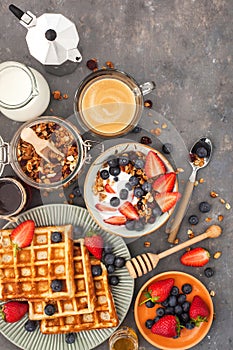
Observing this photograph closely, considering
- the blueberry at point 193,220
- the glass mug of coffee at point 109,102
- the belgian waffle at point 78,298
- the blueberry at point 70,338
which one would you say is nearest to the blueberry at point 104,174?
the glass mug of coffee at point 109,102

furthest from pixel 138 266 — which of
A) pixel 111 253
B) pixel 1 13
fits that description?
pixel 1 13

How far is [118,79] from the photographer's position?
2.01m

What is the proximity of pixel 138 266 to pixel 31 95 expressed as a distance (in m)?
0.66

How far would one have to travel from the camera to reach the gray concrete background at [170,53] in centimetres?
206

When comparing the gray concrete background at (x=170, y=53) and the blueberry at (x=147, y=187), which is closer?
the blueberry at (x=147, y=187)

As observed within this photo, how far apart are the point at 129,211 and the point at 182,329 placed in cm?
47

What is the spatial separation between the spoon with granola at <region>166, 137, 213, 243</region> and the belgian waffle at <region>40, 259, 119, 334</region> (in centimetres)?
28

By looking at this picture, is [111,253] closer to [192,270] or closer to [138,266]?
[138,266]

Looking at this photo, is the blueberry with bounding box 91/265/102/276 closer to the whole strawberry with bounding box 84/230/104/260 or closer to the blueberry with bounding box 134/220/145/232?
the whole strawberry with bounding box 84/230/104/260

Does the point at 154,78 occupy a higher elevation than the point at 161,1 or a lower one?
lower

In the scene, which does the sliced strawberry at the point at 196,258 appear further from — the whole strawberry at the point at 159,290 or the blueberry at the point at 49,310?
the blueberry at the point at 49,310

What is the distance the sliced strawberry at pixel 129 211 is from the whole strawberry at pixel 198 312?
0.36 meters

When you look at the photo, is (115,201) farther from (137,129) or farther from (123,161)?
(137,129)

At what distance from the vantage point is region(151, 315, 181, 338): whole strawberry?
6.51 ft
